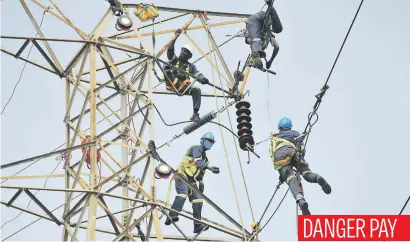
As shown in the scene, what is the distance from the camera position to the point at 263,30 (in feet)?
89.2

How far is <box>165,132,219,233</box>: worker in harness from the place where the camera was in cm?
2564

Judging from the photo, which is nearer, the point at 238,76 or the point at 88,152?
the point at 88,152

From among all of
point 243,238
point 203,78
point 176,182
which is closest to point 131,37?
point 203,78

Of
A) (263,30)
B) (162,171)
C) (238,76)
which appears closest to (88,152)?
(162,171)

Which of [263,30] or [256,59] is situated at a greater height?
[263,30]

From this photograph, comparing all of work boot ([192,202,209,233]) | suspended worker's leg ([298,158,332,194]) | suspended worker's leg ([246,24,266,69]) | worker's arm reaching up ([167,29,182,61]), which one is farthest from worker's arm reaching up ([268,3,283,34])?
work boot ([192,202,209,233])

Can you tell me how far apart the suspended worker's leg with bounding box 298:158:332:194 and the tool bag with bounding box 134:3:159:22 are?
4.87 m

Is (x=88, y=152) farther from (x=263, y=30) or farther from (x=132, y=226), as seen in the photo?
(x=263, y=30)

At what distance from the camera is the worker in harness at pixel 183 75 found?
1069 inches

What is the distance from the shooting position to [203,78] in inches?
1066

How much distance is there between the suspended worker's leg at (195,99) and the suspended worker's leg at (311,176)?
3.20 meters

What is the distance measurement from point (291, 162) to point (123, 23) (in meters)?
4.85

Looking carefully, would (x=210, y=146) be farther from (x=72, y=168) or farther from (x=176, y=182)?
(x=72, y=168)

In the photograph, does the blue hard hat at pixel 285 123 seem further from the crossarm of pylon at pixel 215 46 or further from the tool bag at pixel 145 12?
the tool bag at pixel 145 12
